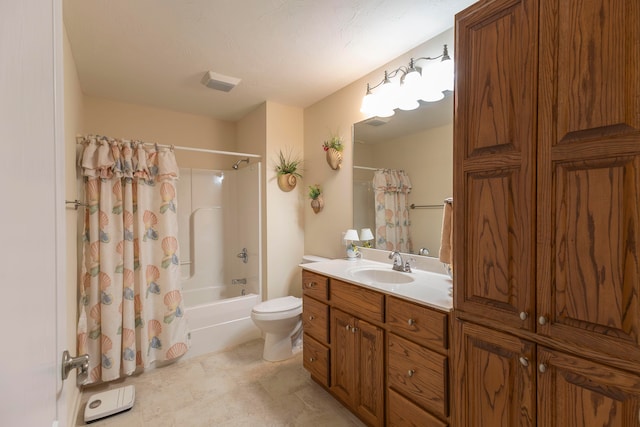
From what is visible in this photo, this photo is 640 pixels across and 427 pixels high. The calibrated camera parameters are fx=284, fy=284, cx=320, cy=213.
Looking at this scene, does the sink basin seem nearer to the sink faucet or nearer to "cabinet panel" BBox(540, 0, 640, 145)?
the sink faucet

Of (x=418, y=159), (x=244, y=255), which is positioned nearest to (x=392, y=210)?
(x=418, y=159)

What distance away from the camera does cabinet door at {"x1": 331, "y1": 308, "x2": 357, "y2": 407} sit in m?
1.76

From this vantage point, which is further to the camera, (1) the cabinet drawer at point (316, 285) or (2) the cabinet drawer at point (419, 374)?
(1) the cabinet drawer at point (316, 285)

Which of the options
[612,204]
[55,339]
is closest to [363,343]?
[612,204]

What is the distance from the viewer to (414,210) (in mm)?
2078

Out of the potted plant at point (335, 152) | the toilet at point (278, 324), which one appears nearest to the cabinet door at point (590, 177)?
the potted plant at point (335, 152)

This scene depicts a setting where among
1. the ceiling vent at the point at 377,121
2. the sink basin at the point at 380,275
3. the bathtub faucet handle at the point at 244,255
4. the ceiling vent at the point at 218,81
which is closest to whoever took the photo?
the sink basin at the point at 380,275

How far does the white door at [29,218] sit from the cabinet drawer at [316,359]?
156 cm

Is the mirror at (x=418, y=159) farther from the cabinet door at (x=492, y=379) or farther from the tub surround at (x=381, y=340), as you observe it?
the cabinet door at (x=492, y=379)

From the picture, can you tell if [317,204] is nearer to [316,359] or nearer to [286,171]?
[286,171]

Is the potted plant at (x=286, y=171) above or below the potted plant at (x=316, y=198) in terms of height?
above

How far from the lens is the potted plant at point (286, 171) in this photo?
2984 millimetres

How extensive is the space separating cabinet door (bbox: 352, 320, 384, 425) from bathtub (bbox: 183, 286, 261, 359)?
→ 60.0 inches

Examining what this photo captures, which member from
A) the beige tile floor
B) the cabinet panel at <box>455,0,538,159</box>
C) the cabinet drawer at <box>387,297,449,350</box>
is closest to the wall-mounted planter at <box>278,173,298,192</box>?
the beige tile floor
